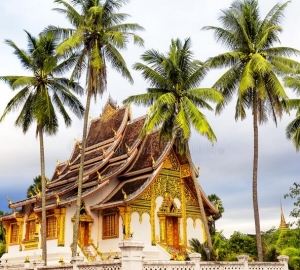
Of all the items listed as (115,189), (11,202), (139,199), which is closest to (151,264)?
(139,199)

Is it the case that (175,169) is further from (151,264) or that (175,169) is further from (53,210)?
(151,264)

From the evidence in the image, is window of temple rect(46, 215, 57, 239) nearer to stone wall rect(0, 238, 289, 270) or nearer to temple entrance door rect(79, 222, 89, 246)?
temple entrance door rect(79, 222, 89, 246)

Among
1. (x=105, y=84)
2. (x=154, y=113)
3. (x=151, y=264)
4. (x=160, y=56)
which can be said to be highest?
(x=160, y=56)

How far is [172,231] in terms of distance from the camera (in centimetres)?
2381

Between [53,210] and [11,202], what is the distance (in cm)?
428

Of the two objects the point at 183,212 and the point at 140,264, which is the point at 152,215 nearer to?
the point at 183,212

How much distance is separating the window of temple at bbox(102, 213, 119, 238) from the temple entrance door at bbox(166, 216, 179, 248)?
9.12ft

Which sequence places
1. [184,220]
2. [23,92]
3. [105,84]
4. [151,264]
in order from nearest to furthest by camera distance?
1. [151,264]
2. [105,84]
3. [23,92]
4. [184,220]

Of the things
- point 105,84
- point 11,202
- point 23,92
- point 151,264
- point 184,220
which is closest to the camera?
point 151,264

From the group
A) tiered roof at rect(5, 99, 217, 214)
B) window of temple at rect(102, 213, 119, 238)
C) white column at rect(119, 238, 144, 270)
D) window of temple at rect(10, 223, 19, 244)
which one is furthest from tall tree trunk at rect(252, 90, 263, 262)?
window of temple at rect(10, 223, 19, 244)

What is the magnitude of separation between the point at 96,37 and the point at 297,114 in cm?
1052

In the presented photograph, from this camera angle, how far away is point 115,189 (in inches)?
950

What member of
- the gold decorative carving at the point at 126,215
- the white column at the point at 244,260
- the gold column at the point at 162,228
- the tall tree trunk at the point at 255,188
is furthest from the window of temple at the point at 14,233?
the white column at the point at 244,260

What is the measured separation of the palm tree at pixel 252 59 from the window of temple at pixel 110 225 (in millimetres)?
7586
